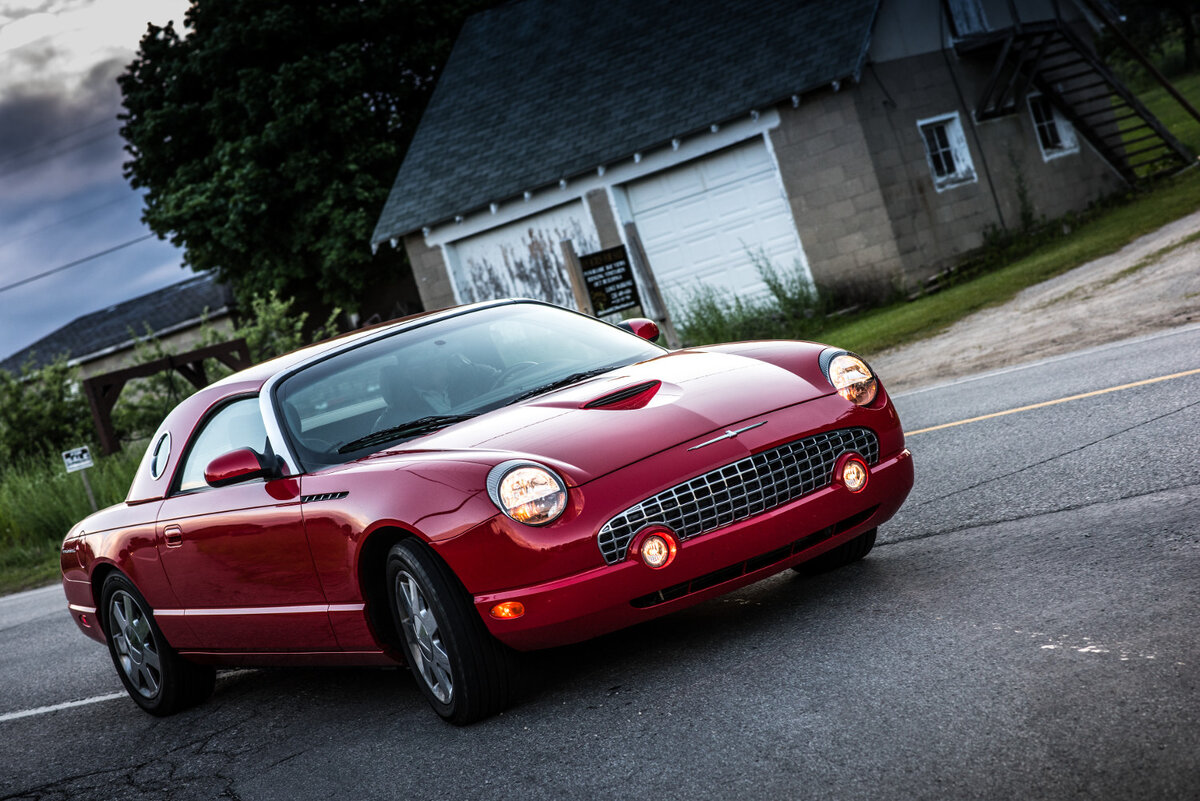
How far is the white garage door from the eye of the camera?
20984 millimetres

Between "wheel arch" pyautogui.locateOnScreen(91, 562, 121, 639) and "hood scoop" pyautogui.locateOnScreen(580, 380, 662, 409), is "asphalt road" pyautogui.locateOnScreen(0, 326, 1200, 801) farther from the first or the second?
"hood scoop" pyautogui.locateOnScreen(580, 380, 662, 409)

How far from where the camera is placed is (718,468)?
179 inches

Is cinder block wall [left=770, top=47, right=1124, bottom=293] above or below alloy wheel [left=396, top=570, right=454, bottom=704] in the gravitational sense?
above

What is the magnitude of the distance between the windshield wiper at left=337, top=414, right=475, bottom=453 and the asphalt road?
3.58ft

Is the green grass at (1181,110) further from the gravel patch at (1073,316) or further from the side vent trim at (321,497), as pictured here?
the side vent trim at (321,497)

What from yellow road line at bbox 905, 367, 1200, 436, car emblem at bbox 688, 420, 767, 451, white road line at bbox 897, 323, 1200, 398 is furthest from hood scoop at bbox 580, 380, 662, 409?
white road line at bbox 897, 323, 1200, 398

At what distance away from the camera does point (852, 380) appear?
518 cm

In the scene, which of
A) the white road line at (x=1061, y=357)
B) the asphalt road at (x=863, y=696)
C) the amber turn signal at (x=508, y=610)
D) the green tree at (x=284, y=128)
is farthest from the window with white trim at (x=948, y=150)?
the amber turn signal at (x=508, y=610)

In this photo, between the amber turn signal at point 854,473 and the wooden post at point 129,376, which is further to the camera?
the wooden post at point 129,376

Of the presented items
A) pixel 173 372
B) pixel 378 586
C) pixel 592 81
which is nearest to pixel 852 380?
pixel 378 586

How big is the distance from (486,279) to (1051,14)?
493 inches

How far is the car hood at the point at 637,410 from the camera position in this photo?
455 centimetres

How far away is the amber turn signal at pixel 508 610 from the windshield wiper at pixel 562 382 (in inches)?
47.0

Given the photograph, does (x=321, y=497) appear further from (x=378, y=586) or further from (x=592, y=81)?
(x=592, y=81)
